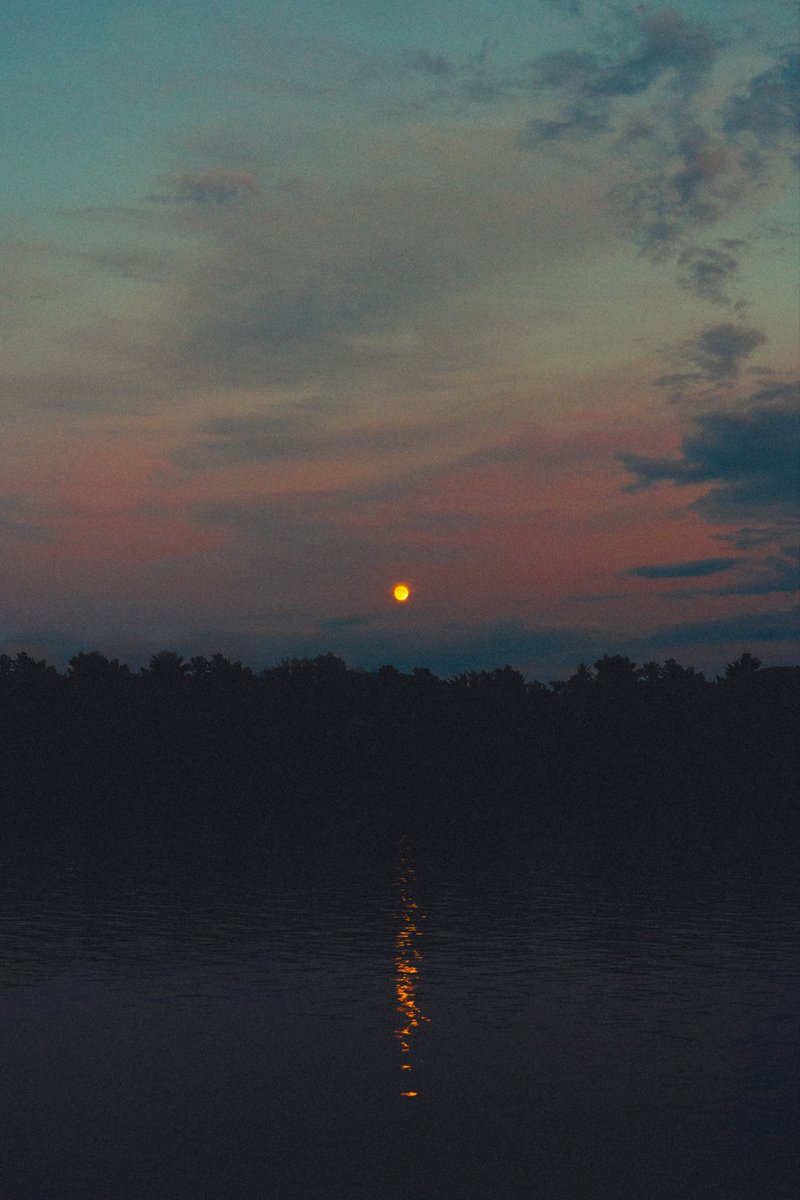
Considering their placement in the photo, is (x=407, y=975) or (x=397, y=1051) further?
(x=407, y=975)

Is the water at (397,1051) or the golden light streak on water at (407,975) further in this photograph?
the golden light streak on water at (407,975)

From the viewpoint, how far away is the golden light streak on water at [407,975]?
59825 mm

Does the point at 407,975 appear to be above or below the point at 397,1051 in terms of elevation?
below

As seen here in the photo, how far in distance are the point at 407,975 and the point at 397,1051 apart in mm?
19523

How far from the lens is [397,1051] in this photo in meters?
58.5

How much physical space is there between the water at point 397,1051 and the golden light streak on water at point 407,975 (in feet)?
0.95

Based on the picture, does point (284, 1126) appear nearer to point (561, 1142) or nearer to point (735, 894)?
point (561, 1142)

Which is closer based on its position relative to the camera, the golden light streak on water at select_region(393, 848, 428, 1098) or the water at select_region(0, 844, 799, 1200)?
the water at select_region(0, 844, 799, 1200)

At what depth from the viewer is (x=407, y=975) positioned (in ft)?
256

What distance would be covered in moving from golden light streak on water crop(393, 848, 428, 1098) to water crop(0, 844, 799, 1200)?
291mm

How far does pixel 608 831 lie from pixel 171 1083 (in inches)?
5255

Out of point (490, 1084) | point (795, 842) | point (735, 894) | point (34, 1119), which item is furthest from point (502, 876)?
point (34, 1119)

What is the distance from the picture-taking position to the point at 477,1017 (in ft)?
214

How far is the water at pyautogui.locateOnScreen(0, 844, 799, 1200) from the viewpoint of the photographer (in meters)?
41.8
